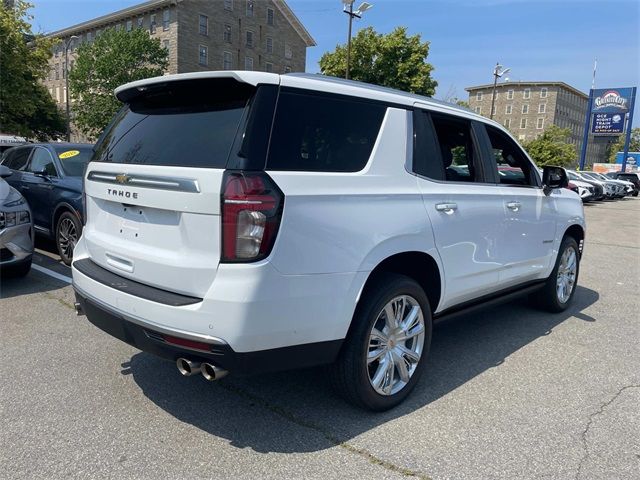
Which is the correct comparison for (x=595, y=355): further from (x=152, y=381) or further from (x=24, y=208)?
(x=24, y=208)

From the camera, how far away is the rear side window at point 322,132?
8.29 ft

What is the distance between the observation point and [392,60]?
35.8 metres

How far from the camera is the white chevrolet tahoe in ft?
7.84

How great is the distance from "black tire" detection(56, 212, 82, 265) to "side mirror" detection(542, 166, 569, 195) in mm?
5439

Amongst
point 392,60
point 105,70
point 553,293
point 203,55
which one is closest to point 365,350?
point 553,293

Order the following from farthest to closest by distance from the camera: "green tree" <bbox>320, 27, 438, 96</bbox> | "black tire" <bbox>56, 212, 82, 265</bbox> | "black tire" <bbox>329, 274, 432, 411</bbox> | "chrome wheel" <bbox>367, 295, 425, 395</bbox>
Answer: "green tree" <bbox>320, 27, 438, 96</bbox> < "black tire" <bbox>56, 212, 82, 265</bbox> < "chrome wheel" <bbox>367, 295, 425, 395</bbox> < "black tire" <bbox>329, 274, 432, 411</bbox>

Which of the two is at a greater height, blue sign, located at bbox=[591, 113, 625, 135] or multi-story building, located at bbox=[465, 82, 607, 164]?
multi-story building, located at bbox=[465, 82, 607, 164]

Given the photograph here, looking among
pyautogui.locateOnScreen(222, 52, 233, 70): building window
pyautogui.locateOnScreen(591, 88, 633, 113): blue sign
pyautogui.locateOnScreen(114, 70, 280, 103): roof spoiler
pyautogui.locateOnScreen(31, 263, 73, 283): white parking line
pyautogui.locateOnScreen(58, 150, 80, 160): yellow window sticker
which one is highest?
pyautogui.locateOnScreen(222, 52, 233, 70): building window

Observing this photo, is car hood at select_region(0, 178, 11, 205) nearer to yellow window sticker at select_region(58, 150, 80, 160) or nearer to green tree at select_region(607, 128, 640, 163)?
yellow window sticker at select_region(58, 150, 80, 160)

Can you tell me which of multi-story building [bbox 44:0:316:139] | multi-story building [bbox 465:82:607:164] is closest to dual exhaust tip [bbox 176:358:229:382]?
multi-story building [bbox 44:0:316:139]

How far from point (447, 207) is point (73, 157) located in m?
5.94

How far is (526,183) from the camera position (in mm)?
4621

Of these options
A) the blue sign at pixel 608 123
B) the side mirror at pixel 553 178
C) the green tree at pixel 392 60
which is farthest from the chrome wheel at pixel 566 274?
the blue sign at pixel 608 123

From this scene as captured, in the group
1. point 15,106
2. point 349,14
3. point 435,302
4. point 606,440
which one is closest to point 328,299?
point 435,302
